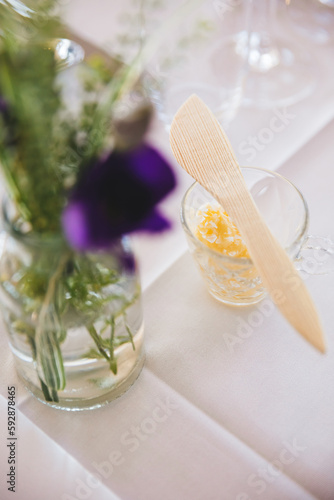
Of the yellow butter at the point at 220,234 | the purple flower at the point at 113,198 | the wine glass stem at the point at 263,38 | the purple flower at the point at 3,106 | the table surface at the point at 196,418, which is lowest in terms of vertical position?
the table surface at the point at 196,418

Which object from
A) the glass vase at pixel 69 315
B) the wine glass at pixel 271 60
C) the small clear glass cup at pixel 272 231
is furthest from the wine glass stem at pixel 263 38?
the glass vase at pixel 69 315

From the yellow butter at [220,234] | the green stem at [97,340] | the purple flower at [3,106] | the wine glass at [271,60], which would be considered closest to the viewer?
the purple flower at [3,106]

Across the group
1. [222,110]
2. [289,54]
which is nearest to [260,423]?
[222,110]

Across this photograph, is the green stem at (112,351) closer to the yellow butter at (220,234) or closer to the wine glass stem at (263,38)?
the yellow butter at (220,234)

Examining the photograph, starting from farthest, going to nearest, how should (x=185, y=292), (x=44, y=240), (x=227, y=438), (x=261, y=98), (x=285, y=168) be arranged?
(x=261, y=98) → (x=285, y=168) → (x=185, y=292) → (x=227, y=438) → (x=44, y=240)

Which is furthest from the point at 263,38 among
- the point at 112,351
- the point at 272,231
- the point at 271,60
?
the point at 112,351

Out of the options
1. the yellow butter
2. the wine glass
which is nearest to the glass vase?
the yellow butter

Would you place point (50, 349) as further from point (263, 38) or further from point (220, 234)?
point (263, 38)

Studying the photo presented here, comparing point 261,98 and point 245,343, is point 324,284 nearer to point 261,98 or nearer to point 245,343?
point 245,343
